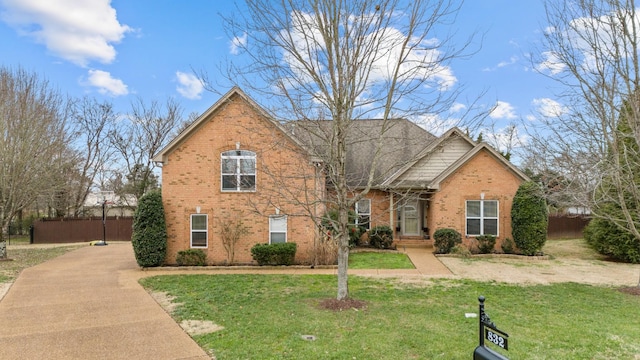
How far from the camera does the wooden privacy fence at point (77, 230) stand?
86.3 feet

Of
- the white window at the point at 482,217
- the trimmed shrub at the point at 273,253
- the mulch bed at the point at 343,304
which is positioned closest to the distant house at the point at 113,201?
the trimmed shrub at the point at 273,253

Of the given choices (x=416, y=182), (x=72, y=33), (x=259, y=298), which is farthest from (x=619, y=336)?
(x=72, y=33)

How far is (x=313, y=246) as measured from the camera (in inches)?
566

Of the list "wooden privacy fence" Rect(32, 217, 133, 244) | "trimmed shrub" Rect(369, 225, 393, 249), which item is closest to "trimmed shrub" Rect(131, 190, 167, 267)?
"trimmed shrub" Rect(369, 225, 393, 249)

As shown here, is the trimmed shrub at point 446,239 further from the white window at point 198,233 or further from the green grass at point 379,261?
the white window at point 198,233

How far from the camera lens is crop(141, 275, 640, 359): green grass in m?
5.79

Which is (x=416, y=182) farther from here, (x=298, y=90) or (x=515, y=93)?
(x=298, y=90)

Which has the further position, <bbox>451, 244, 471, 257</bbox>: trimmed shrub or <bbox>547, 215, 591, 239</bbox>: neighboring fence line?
<bbox>547, 215, 591, 239</bbox>: neighboring fence line

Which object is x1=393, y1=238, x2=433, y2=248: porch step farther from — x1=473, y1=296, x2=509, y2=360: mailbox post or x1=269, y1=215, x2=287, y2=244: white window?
x1=473, y1=296, x2=509, y2=360: mailbox post

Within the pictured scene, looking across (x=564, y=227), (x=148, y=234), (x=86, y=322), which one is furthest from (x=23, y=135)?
(x=564, y=227)

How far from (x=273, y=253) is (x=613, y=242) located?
13.2m

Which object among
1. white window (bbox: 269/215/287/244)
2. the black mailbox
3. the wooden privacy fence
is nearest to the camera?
the black mailbox

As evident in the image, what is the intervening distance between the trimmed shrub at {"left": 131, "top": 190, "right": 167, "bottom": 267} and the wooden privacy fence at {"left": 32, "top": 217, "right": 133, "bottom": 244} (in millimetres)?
14540

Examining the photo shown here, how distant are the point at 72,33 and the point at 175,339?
15.5 m
